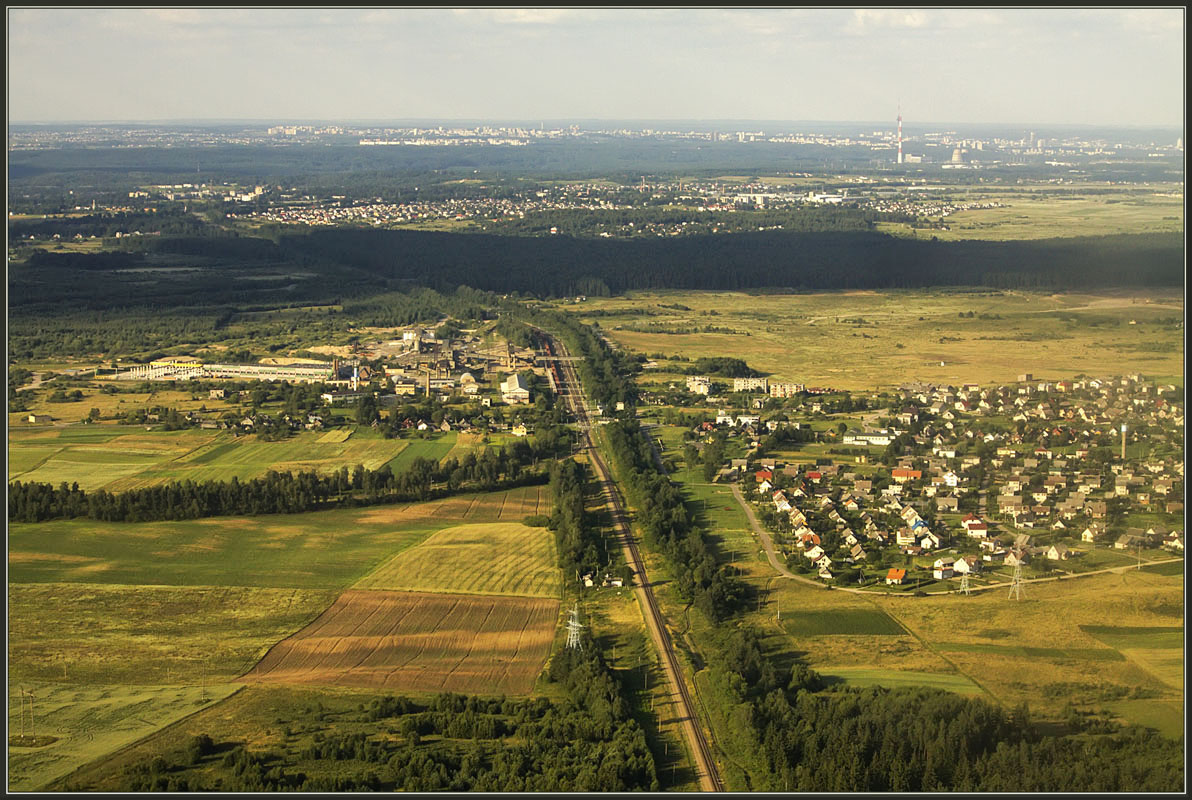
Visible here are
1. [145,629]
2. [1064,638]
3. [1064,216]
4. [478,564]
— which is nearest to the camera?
[1064,638]

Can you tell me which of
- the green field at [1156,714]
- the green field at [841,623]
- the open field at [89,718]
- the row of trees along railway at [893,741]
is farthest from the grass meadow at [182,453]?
the green field at [1156,714]

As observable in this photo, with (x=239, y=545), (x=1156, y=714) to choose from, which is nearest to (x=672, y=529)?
(x=239, y=545)

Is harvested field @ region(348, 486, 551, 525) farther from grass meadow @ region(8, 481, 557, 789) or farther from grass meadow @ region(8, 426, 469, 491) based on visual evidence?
grass meadow @ region(8, 426, 469, 491)

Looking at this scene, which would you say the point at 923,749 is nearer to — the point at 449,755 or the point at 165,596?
the point at 449,755

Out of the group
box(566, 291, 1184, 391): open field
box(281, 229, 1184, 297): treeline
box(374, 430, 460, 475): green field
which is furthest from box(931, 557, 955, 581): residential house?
box(281, 229, 1184, 297): treeline

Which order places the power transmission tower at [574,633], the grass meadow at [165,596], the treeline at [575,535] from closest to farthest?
the grass meadow at [165,596]
the power transmission tower at [574,633]
the treeline at [575,535]

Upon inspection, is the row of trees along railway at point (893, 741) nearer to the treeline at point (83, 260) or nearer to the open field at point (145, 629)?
the open field at point (145, 629)
